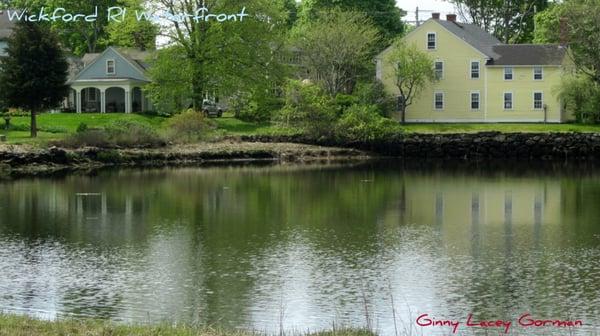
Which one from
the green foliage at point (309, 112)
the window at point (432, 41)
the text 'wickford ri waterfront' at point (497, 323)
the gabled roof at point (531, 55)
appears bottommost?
the text 'wickford ri waterfront' at point (497, 323)

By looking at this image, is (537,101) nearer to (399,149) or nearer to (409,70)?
(409,70)

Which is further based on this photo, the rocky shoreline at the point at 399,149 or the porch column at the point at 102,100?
the porch column at the point at 102,100

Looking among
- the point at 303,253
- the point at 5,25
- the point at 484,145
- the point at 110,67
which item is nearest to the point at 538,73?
the point at 484,145

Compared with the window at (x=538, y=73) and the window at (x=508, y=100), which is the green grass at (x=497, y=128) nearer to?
the window at (x=508, y=100)

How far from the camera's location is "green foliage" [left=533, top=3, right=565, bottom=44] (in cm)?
7612

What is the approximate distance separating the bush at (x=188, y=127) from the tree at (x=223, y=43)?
7205mm

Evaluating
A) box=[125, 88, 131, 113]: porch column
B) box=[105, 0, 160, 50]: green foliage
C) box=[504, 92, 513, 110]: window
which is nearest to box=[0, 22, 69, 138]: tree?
box=[105, 0, 160, 50]: green foliage

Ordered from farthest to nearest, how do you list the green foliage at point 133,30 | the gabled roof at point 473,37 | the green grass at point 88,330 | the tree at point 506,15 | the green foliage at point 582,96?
the tree at point 506,15 → the gabled roof at point 473,37 → the green foliage at point 582,96 → the green foliage at point 133,30 → the green grass at point 88,330

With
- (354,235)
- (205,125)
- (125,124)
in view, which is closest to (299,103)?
(205,125)

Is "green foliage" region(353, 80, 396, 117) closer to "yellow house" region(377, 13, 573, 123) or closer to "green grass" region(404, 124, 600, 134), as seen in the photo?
"yellow house" region(377, 13, 573, 123)

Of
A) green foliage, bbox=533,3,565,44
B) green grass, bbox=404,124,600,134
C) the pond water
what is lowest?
the pond water

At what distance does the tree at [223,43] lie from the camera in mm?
70000

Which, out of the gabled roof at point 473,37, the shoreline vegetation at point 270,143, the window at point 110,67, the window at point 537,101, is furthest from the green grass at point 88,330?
the window at point 110,67

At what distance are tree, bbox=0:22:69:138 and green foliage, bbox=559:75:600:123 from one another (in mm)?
35573
